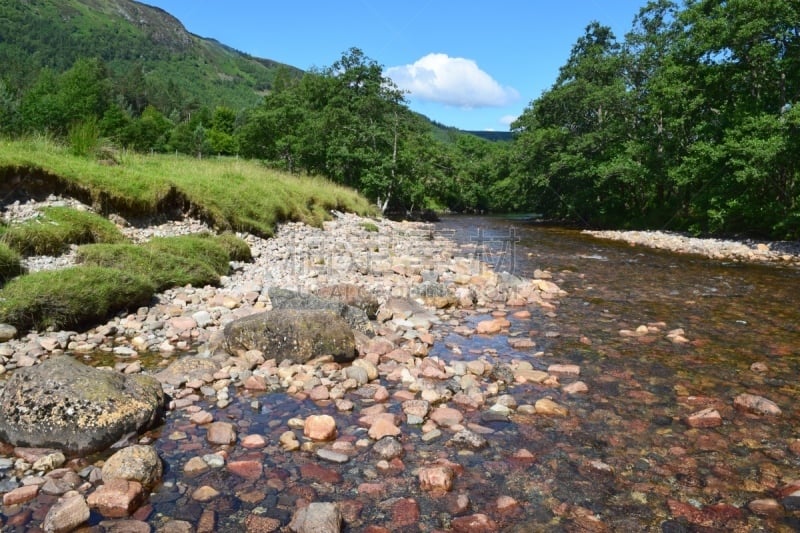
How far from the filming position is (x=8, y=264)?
27.8 ft

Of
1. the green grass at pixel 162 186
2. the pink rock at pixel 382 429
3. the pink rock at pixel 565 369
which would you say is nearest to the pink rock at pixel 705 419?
the pink rock at pixel 565 369

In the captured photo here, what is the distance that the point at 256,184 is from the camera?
2225 cm

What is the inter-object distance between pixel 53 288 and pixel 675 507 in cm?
870

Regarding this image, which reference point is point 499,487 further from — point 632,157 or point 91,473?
point 632,157

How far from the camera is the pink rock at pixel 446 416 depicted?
5520mm

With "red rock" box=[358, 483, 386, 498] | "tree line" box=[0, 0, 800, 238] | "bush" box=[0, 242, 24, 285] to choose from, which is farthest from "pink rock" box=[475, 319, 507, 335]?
"tree line" box=[0, 0, 800, 238]

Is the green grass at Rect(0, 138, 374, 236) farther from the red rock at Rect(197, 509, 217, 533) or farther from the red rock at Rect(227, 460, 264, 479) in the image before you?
the red rock at Rect(197, 509, 217, 533)

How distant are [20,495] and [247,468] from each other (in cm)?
167

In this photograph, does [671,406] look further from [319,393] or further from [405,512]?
[319,393]

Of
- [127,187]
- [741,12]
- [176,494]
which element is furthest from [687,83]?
[176,494]

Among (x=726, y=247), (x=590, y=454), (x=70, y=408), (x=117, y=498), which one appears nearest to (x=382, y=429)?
(x=590, y=454)

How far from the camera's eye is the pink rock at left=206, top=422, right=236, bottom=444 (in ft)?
16.3

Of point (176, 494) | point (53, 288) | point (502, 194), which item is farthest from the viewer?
point (502, 194)

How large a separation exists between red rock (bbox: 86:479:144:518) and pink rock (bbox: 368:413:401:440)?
2.13 metres
